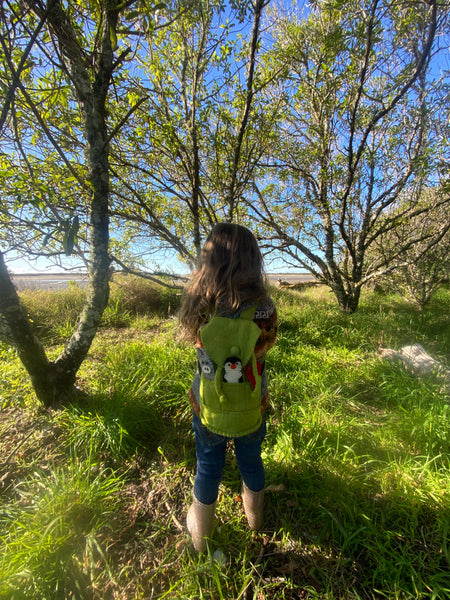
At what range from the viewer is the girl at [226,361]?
1.08 m

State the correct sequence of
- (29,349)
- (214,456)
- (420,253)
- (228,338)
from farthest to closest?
(420,253)
(29,349)
(214,456)
(228,338)

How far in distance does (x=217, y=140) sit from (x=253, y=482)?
3.42 metres

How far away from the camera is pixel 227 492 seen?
66.6 inches

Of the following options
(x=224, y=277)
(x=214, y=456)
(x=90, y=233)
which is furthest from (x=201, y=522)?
(x=90, y=233)

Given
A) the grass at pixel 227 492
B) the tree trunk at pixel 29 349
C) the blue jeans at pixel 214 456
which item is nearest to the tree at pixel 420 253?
the grass at pixel 227 492

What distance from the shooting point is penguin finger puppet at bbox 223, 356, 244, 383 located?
3.41ft

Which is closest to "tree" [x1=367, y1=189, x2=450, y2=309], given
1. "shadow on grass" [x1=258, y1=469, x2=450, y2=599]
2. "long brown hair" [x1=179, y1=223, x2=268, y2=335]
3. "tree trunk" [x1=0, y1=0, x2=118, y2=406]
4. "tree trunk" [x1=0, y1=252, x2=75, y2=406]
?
"shadow on grass" [x1=258, y1=469, x2=450, y2=599]

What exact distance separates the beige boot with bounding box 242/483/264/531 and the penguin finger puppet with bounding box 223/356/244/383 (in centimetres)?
81

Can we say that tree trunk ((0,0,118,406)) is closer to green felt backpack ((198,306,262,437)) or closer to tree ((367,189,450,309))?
green felt backpack ((198,306,262,437))

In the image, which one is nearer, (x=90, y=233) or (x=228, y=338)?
(x=228, y=338)

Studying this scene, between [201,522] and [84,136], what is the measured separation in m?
2.90

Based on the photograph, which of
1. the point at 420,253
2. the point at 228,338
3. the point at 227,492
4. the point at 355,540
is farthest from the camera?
the point at 420,253

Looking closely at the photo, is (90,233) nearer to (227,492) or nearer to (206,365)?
(206,365)

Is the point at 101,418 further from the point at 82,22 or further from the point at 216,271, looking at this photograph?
the point at 82,22
